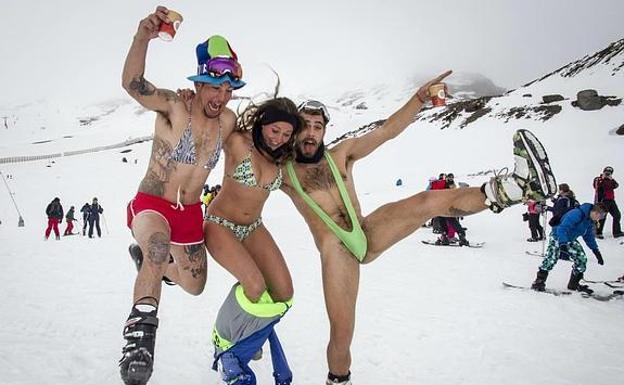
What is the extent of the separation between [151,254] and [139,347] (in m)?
0.71

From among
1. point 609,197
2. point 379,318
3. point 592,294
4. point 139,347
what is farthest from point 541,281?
point 139,347

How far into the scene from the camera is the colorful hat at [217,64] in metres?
3.45

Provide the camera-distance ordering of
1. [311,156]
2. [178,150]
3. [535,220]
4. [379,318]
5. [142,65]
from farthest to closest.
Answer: [535,220]
[379,318]
[311,156]
[178,150]
[142,65]

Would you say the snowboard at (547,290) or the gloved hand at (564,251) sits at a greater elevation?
the gloved hand at (564,251)

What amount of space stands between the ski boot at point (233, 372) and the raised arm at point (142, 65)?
2214 mm

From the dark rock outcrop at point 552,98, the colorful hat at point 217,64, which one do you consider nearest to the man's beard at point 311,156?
the colorful hat at point 217,64

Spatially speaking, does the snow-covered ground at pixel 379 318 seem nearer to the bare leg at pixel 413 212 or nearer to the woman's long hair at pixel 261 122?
the bare leg at pixel 413 212

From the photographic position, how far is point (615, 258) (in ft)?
32.0

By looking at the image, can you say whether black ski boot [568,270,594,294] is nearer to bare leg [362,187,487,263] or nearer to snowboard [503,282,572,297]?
snowboard [503,282,572,297]

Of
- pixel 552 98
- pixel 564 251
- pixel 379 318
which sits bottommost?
pixel 379 318

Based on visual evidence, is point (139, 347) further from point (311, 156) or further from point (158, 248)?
point (311, 156)

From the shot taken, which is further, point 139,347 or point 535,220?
point 535,220

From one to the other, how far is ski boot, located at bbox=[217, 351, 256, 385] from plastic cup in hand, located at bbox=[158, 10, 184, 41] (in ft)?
8.73

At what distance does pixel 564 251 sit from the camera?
7125mm
